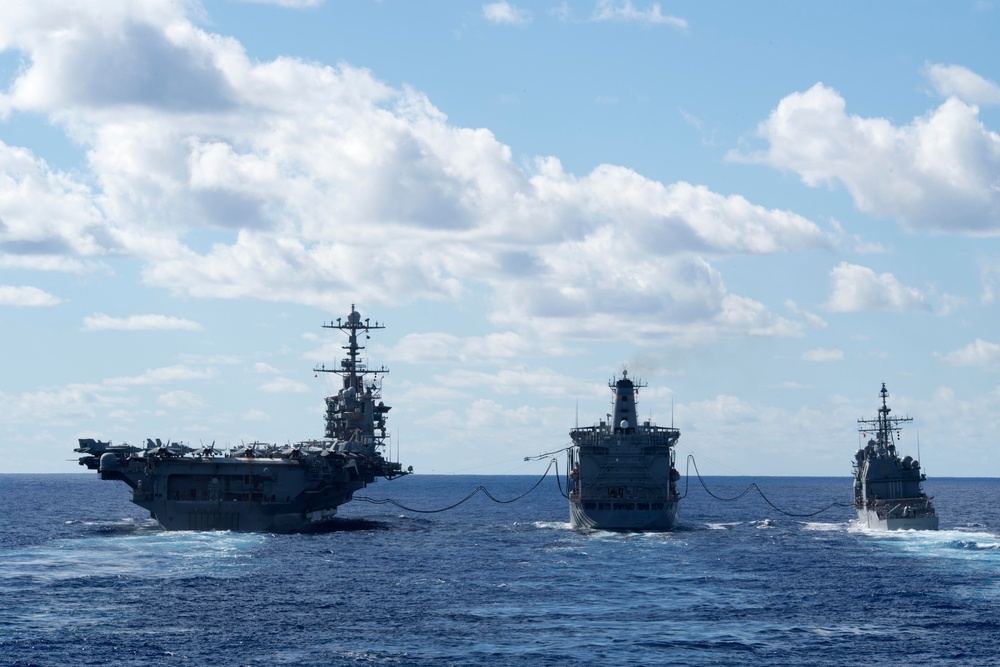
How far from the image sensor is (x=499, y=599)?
5697 cm

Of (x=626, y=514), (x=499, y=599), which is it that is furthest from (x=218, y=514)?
(x=499, y=599)

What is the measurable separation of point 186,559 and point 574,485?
115 feet

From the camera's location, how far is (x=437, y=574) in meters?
67.0

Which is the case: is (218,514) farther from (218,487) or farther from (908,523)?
(908,523)

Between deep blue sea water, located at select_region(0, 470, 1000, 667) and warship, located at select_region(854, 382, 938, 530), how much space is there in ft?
9.01

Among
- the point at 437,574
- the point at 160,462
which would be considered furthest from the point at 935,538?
the point at 160,462

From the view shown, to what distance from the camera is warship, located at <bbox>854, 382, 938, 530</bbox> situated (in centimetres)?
9381

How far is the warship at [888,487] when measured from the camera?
93.8 m

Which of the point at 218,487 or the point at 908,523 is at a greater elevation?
the point at 218,487

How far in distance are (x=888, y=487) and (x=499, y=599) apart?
50646 mm

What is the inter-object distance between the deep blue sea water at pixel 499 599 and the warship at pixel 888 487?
275cm

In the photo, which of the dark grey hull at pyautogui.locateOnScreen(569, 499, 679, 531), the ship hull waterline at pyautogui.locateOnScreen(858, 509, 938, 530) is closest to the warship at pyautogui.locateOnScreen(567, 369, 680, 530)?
the dark grey hull at pyautogui.locateOnScreen(569, 499, 679, 531)

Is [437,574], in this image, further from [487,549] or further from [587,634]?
[587,634]

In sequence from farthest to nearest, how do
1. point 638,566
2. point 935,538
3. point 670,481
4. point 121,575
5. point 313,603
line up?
point 670,481 → point 935,538 → point 638,566 → point 121,575 → point 313,603
